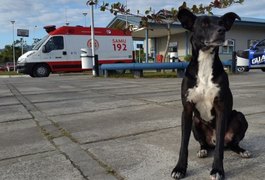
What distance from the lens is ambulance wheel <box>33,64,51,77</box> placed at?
22.7 meters

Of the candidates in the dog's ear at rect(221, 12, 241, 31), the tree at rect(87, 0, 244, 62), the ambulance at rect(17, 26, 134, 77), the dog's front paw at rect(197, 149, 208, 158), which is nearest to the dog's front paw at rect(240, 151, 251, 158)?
the dog's front paw at rect(197, 149, 208, 158)

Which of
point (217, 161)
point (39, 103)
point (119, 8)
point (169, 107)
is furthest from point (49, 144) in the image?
point (119, 8)

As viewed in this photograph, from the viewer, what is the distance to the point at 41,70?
22844 mm

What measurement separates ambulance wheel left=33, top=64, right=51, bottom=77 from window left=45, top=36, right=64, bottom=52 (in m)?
1.09

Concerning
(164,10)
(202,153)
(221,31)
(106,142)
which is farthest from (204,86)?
(164,10)

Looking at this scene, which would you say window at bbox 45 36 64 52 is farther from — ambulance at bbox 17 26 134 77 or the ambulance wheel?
the ambulance wheel

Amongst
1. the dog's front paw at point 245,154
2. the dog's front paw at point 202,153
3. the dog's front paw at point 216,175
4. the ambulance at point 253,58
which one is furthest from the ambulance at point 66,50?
the dog's front paw at point 216,175

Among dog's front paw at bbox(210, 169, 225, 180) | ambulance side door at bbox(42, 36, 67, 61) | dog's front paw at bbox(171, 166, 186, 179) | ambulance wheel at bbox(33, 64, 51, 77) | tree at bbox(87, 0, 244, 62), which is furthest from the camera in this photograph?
ambulance side door at bbox(42, 36, 67, 61)

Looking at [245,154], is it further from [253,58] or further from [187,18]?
[253,58]

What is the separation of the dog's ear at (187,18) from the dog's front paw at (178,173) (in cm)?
132

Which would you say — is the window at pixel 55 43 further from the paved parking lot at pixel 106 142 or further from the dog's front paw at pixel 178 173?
the dog's front paw at pixel 178 173

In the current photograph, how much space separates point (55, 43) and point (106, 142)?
19.3 metres

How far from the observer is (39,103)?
27.8ft

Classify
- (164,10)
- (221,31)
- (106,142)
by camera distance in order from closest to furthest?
(221,31), (106,142), (164,10)
